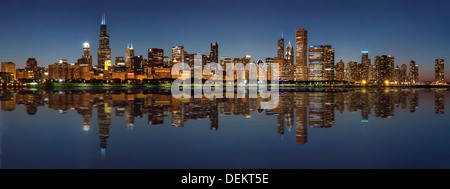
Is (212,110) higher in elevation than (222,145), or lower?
higher

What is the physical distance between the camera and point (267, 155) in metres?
10.6

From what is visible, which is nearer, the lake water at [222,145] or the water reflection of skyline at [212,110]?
the lake water at [222,145]

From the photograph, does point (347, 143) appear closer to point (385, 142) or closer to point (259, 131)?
point (385, 142)

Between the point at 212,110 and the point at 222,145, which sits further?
the point at 212,110

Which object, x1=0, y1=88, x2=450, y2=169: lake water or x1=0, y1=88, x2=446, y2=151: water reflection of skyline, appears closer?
x1=0, y1=88, x2=450, y2=169: lake water

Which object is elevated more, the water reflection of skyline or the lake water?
the water reflection of skyline

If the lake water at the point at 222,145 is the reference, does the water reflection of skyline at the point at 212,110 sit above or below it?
above
